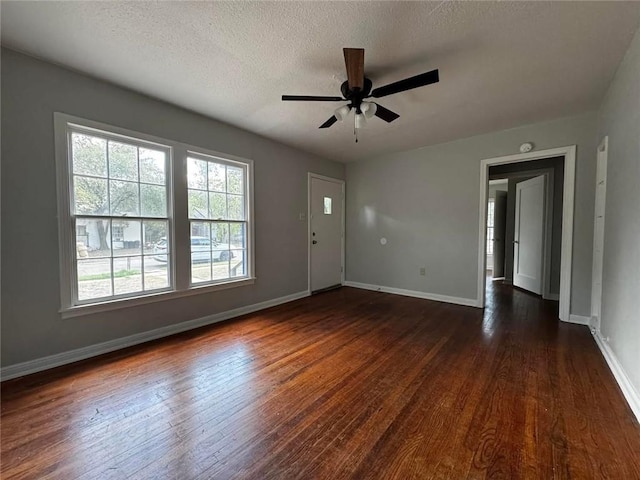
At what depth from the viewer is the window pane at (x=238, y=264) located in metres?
3.62

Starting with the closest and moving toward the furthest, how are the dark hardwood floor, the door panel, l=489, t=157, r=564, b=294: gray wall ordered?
the dark hardwood floor, l=489, t=157, r=564, b=294: gray wall, the door panel

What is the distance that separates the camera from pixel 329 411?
1.71 meters

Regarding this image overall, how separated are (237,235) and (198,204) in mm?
659

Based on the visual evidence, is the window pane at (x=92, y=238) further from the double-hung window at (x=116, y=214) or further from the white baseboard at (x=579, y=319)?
the white baseboard at (x=579, y=319)

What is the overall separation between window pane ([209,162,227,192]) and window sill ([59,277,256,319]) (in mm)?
1195

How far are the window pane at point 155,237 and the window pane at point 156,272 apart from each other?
2.6 inches

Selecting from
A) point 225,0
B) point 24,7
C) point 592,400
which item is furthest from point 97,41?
point 592,400

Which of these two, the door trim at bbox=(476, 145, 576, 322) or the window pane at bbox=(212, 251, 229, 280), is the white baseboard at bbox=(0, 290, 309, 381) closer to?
the window pane at bbox=(212, 251, 229, 280)

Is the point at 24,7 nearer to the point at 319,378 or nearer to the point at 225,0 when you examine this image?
the point at 225,0

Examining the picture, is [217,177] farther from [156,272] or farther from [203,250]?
[156,272]

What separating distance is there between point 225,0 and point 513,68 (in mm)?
2209

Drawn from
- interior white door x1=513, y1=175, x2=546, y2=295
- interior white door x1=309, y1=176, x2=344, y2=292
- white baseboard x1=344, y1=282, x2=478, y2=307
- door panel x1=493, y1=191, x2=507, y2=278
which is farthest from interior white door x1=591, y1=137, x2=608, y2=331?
interior white door x1=309, y1=176, x2=344, y2=292

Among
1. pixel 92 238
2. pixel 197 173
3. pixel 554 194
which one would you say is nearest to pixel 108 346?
pixel 92 238

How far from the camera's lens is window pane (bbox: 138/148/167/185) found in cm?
276
